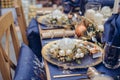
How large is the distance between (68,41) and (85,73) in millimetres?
205

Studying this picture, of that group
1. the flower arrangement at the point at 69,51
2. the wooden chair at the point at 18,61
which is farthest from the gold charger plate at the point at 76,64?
the wooden chair at the point at 18,61

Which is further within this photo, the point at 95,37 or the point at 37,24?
the point at 37,24

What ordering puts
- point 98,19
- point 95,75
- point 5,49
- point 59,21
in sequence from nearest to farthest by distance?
point 95,75, point 5,49, point 98,19, point 59,21

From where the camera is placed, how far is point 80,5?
1927 millimetres

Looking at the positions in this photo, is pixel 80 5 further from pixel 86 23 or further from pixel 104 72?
pixel 104 72

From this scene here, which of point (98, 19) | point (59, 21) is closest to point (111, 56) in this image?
point (98, 19)

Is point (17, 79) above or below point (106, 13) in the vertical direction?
below

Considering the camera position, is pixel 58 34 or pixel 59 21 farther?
pixel 59 21

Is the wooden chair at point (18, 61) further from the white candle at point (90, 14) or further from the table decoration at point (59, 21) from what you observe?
the white candle at point (90, 14)

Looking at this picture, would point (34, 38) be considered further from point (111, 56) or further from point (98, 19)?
point (111, 56)

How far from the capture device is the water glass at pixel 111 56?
937 millimetres

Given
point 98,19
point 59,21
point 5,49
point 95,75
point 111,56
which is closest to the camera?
point 95,75

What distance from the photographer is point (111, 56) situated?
3.18 ft

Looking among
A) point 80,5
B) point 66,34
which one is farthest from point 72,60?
point 80,5
